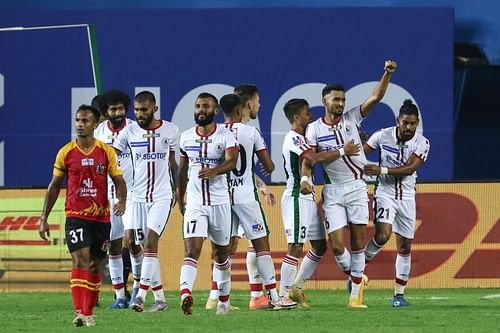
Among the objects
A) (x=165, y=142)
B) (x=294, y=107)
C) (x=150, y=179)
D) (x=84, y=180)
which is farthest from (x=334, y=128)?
(x=84, y=180)

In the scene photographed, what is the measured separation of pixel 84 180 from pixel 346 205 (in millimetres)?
3254

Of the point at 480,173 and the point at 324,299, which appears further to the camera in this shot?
the point at 480,173

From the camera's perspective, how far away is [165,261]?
18.3 m

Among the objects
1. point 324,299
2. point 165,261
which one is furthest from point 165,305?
point 165,261

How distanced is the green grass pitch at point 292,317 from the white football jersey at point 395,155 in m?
1.22

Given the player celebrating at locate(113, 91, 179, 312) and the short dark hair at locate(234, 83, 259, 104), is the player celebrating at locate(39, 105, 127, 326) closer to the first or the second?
the player celebrating at locate(113, 91, 179, 312)

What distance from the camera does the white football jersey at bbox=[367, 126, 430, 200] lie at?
51.0 feet

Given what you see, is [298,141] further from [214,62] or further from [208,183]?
[214,62]

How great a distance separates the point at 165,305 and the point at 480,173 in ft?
26.2

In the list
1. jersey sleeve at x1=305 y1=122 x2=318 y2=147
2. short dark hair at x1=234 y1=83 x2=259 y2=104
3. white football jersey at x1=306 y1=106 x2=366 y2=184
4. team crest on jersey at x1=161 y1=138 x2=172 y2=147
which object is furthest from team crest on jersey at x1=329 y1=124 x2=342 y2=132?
team crest on jersey at x1=161 y1=138 x2=172 y2=147

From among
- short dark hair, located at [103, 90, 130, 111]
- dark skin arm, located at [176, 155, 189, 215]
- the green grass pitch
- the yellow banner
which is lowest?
the green grass pitch

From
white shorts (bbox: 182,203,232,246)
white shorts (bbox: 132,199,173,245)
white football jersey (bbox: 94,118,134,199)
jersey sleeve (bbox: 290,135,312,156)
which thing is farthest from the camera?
white football jersey (bbox: 94,118,134,199)

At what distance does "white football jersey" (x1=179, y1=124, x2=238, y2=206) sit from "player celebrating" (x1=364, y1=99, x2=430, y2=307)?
2.30 metres

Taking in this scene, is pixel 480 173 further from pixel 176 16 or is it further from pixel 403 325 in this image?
pixel 403 325
